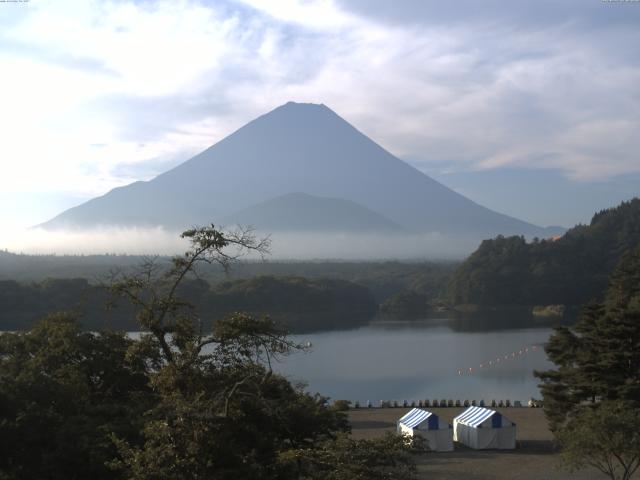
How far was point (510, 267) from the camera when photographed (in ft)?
151

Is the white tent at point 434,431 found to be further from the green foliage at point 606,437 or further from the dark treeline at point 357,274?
the dark treeline at point 357,274

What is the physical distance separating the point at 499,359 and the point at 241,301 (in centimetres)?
1856

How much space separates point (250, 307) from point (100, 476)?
33910mm

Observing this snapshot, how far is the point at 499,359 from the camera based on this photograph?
75.3 feet

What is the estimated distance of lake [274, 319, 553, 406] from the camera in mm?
17719

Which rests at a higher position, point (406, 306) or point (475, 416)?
point (475, 416)

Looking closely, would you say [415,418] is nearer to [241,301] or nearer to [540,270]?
[241,301]

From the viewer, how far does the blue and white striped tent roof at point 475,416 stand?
10.4m

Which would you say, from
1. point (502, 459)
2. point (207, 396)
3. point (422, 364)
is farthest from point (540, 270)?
point (207, 396)

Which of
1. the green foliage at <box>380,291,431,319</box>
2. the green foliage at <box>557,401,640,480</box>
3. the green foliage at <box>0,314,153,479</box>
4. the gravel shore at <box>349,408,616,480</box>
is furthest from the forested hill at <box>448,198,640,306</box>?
the green foliage at <box>0,314,153,479</box>

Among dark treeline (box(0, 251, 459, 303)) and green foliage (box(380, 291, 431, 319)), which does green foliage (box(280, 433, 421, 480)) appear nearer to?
green foliage (box(380, 291, 431, 319))

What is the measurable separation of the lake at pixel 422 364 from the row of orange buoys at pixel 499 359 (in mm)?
29

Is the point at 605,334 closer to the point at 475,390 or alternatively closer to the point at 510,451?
the point at 510,451

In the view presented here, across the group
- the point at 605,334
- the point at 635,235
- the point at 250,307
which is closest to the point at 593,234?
the point at 635,235
